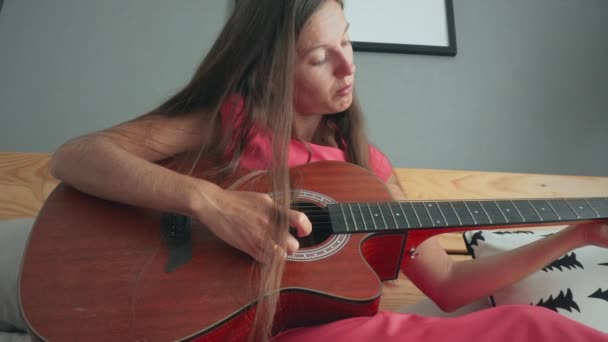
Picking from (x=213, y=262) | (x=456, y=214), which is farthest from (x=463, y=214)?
(x=213, y=262)

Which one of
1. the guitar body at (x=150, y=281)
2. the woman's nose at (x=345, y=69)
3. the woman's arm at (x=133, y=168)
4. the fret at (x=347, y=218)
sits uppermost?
the woman's nose at (x=345, y=69)

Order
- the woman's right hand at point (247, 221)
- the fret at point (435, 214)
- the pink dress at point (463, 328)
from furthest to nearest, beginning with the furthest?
the fret at point (435, 214) < the woman's right hand at point (247, 221) < the pink dress at point (463, 328)

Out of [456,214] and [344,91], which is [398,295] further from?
[344,91]

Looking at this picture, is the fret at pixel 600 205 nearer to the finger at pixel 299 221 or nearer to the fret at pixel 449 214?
the fret at pixel 449 214

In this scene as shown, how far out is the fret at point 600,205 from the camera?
733 millimetres

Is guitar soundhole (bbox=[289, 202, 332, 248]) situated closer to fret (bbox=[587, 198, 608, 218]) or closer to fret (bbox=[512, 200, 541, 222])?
fret (bbox=[512, 200, 541, 222])

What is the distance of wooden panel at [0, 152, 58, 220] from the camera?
3.52 feet

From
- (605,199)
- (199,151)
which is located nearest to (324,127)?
(199,151)

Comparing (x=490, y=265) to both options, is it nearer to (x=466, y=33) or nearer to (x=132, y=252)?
(x=132, y=252)

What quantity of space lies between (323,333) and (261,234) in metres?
0.17

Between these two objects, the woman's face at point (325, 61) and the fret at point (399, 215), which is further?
the woman's face at point (325, 61)

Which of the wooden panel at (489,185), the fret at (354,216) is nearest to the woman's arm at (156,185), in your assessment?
the fret at (354,216)

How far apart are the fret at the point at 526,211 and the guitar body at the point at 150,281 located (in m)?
0.23

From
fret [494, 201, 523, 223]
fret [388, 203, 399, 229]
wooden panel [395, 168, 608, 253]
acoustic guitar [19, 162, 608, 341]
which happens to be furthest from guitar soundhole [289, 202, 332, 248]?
wooden panel [395, 168, 608, 253]
